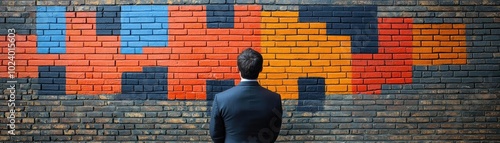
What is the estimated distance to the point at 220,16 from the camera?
5625 mm

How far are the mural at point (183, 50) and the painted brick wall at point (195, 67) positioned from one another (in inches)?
0.5

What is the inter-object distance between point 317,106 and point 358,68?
25.9 inches

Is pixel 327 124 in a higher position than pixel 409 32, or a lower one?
→ lower

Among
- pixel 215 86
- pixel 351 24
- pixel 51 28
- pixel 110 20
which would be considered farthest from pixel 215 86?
pixel 51 28

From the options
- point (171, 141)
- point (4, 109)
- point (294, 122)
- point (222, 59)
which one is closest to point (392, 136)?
point (294, 122)

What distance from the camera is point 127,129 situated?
5.62 m

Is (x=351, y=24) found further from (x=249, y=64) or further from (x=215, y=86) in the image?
(x=249, y=64)

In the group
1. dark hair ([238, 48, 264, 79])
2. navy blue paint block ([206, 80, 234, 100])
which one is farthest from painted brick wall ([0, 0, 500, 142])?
dark hair ([238, 48, 264, 79])

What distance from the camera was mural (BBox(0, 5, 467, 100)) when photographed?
5.61 m

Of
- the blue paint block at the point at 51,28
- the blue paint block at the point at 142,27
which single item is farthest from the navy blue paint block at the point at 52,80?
the blue paint block at the point at 142,27

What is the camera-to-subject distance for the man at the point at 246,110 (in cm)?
309

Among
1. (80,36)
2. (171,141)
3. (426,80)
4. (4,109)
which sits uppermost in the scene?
(80,36)

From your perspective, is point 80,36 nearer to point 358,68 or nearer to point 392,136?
point 358,68

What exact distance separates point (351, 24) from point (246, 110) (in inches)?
116
